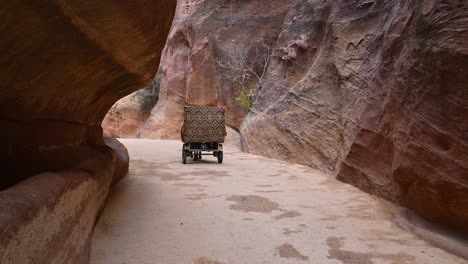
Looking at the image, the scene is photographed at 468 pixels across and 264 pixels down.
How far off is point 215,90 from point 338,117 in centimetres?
1408

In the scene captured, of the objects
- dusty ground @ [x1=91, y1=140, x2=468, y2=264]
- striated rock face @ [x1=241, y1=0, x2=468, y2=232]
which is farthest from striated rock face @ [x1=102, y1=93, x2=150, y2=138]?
dusty ground @ [x1=91, y1=140, x2=468, y2=264]

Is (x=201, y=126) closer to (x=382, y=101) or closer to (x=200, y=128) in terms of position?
(x=200, y=128)

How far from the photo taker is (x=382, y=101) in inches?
252

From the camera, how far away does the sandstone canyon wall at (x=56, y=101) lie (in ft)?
8.14

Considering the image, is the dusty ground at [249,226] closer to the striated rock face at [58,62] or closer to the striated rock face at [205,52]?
the striated rock face at [58,62]

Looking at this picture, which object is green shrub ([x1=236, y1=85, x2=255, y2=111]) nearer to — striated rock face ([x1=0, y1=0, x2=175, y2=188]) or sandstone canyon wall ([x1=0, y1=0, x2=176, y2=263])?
sandstone canyon wall ([x1=0, y1=0, x2=176, y2=263])

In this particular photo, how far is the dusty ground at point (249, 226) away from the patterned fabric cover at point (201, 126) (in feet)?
9.92

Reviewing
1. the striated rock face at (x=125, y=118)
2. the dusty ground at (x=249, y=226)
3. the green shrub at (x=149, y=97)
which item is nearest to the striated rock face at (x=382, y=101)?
the dusty ground at (x=249, y=226)

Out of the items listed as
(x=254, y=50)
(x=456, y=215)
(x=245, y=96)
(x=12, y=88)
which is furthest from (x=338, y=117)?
(x=254, y=50)

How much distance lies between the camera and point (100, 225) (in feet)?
Result: 15.0

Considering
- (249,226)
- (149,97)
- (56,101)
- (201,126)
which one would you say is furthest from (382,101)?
(149,97)

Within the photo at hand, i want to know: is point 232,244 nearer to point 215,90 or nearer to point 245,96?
point 245,96

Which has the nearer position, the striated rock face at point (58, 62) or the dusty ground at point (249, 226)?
the striated rock face at point (58, 62)

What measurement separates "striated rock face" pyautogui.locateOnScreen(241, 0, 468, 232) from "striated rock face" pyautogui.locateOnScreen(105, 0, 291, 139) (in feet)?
23.8
